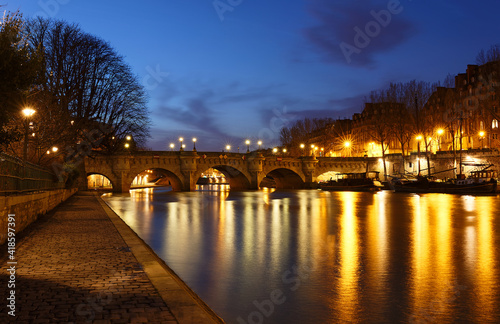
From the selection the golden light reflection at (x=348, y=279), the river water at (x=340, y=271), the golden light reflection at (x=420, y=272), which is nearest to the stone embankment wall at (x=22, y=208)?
the river water at (x=340, y=271)

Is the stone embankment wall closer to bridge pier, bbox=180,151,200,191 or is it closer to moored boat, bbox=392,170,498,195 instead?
bridge pier, bbox=180,151,200,191

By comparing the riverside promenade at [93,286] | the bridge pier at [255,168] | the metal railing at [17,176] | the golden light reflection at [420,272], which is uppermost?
the bridge pier at [255,168]

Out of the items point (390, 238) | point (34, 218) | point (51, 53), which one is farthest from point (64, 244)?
point (51, 53)

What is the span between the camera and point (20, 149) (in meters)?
29.1

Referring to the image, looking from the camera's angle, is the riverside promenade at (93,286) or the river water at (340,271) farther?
the river water at (340,271)

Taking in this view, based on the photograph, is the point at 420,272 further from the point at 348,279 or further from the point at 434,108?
the point at 434,108

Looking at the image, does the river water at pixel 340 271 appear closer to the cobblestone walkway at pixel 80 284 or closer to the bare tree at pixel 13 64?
the cobblestone walkway at pixel 80 284

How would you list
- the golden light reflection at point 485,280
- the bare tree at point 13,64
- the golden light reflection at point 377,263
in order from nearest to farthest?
the golden light reflection at point 485,280 → the golden light reflection at point 377,263 → the bare tree at point 13,64

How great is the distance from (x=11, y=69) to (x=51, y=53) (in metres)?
31.9

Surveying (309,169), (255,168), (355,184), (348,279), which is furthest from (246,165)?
(348,279)

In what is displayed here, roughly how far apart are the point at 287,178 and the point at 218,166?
728 inches

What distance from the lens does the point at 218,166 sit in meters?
75.9

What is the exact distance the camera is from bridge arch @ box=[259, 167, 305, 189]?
84000 mm

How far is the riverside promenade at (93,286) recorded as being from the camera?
19.2ft
